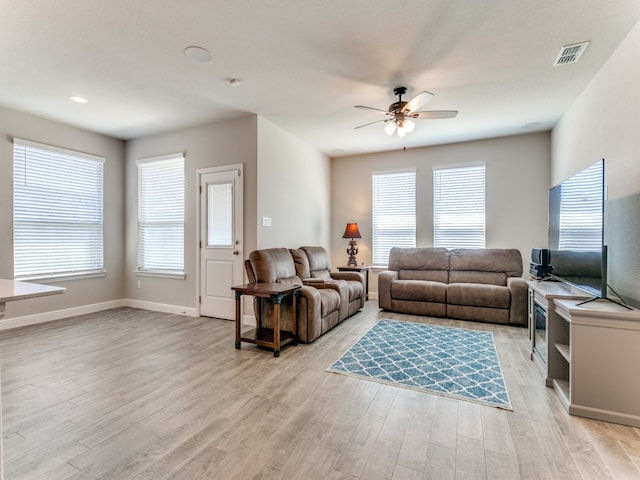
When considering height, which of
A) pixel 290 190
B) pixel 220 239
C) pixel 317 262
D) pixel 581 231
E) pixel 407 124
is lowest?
pixel 317 262

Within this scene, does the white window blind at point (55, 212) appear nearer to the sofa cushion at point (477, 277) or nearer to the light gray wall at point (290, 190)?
the light gray wall at point (290, 190)

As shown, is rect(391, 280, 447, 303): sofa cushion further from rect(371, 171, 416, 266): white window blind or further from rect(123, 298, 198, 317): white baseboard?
rect(123, 298, 198, 317): white baseboard

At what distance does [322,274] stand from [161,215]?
9.32ft

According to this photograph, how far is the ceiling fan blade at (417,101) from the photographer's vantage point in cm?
286

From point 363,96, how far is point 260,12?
1.67 m

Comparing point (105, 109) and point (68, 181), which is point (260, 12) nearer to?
point (105, 109)

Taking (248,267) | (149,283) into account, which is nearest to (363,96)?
(248,267)

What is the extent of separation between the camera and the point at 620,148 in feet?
8.83

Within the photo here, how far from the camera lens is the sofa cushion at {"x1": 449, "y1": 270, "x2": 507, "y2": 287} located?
4.84 m

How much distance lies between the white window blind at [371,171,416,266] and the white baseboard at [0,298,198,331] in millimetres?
3576

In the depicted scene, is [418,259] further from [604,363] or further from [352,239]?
[604,363]

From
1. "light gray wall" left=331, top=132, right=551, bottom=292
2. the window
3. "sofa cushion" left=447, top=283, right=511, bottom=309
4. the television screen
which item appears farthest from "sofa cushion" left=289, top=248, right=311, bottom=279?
the television screen

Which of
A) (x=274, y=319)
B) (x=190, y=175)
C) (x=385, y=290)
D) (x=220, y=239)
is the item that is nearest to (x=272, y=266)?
(x=274, y=319)

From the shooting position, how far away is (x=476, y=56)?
111 inches
